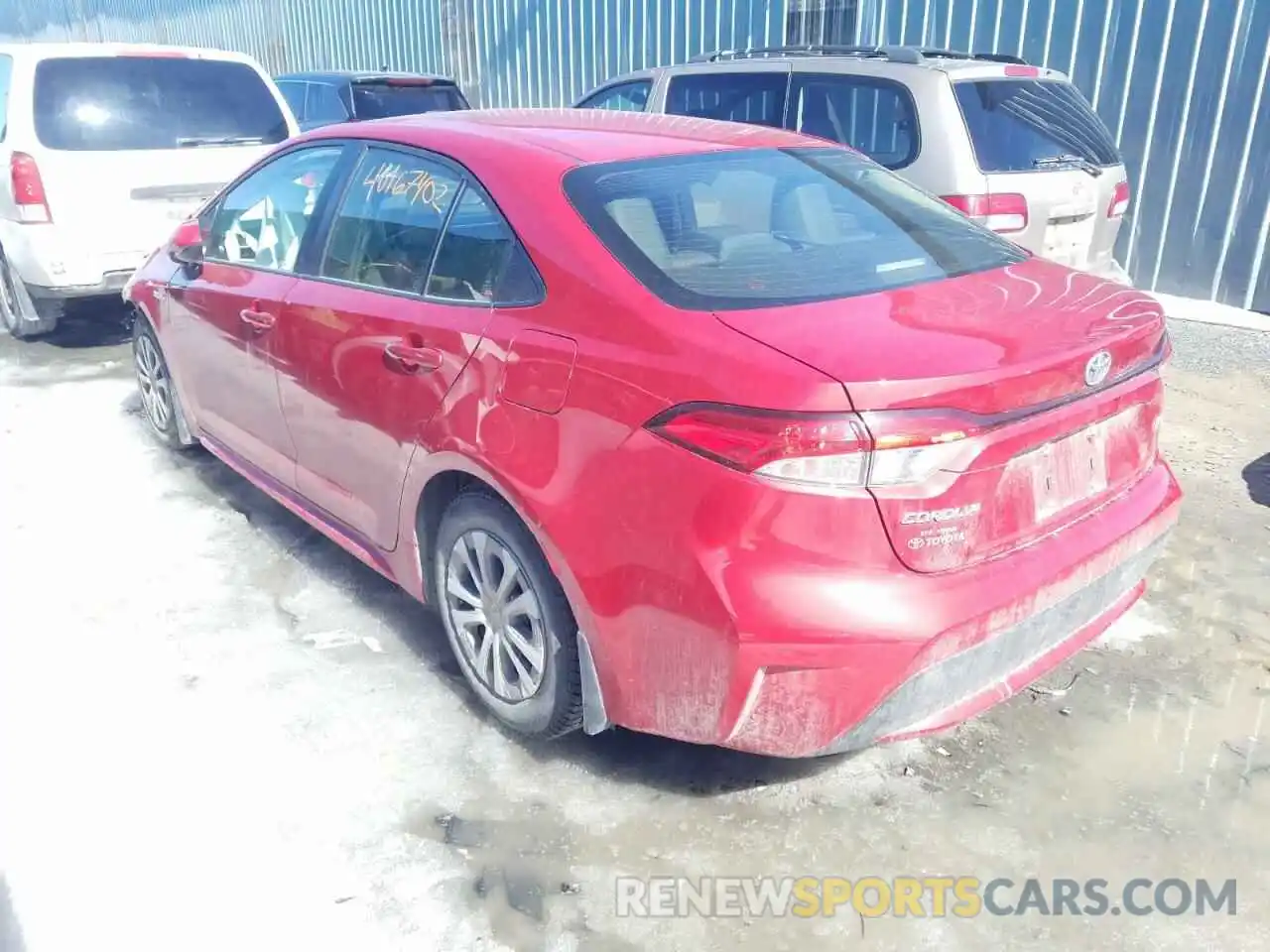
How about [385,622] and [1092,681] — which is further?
[385,622]

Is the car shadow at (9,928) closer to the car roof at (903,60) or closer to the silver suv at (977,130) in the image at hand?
the silver suv at (977,130)

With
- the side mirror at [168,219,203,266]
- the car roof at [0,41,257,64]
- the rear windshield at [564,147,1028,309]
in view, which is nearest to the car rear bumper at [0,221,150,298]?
the car roof at [0,41,257,64]

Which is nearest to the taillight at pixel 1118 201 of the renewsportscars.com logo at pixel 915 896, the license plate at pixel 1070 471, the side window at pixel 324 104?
the license plate at pixel 1070 471

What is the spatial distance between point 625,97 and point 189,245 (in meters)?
3.78

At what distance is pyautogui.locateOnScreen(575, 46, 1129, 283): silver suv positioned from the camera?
5250 millimetres

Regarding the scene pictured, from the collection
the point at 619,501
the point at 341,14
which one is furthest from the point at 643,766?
the point at 341,14

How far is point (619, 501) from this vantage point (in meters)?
2.29

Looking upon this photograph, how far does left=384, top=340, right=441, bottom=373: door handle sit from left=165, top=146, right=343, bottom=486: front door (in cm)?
74

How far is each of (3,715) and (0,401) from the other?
3.47 meters

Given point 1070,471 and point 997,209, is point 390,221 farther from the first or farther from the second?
point 997,209

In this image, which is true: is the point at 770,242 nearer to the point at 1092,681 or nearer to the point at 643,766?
the point at 643,766

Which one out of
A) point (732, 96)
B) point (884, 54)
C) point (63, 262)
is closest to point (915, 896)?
point (884, 54)

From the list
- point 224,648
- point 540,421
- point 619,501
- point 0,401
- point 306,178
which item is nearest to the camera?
point 619,501

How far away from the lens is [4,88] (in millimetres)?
6328
